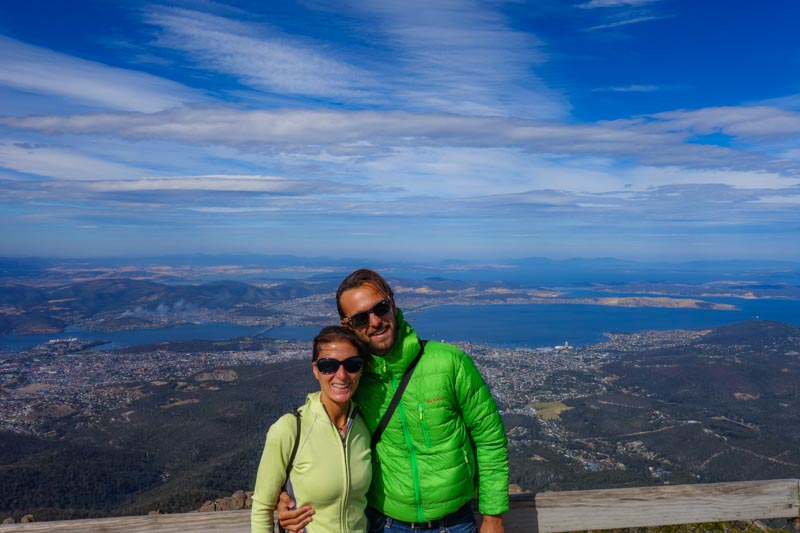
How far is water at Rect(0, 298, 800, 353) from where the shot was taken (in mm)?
131250

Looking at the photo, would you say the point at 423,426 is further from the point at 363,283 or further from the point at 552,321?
the point at 552,321

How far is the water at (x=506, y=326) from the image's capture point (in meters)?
131

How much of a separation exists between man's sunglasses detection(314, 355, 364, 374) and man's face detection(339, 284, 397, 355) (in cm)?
18

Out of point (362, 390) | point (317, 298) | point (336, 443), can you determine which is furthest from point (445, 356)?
point (317, 298)

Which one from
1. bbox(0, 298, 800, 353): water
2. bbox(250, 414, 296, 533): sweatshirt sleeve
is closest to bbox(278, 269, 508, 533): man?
bbox(250, 414, 296, 533): sweatshirt sleeve

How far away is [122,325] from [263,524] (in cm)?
17280

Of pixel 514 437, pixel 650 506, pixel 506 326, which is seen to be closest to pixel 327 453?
pixel 650 506

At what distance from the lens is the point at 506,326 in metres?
158

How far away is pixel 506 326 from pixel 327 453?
523 ft

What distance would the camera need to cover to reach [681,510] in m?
3.71

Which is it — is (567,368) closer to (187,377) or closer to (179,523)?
(187,377)

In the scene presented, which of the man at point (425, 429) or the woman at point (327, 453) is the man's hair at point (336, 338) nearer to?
the woman at point (327, 453)

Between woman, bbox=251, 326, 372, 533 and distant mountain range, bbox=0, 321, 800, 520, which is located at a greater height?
woman, bbox=251, 326, 372, 533

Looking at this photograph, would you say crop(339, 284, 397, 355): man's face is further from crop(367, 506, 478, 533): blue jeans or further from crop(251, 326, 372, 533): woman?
crop(367, 506, 478, 533): blue jeans
